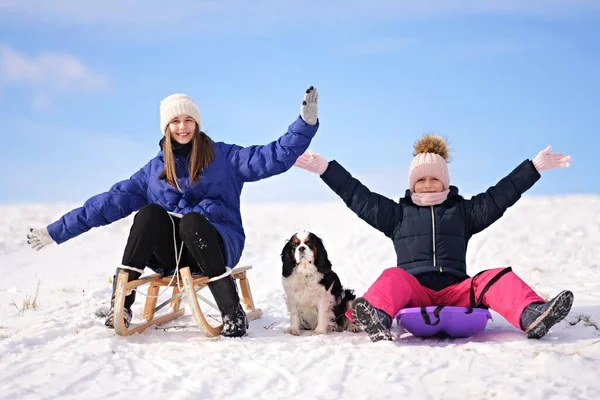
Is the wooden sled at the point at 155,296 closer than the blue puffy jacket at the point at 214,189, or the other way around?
the wooden sled at the point at 155,296

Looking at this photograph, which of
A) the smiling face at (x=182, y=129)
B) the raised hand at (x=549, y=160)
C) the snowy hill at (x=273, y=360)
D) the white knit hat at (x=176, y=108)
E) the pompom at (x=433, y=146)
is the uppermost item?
the white knit hat at (x=176, y=108)

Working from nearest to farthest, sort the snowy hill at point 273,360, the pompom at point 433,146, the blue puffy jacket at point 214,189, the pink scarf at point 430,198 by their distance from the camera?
the snowy hill at point 273,360, the blue puffy jacket at point 214,189, the pink scarf at point 430,198, the pompom at point 433,146

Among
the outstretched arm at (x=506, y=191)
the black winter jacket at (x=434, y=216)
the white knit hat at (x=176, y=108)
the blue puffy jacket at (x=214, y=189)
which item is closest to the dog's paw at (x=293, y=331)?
the blue puffy jacket at (x=214, y=189)

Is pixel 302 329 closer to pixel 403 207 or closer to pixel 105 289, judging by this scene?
pixel 403 207

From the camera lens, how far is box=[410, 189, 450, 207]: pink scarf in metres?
4.68

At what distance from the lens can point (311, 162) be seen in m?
4.81

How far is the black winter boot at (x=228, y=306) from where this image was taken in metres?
4.12

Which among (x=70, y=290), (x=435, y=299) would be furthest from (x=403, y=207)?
(x=70, y=290)

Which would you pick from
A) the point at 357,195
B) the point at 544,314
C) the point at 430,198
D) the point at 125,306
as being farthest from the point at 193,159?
the point at 544,314

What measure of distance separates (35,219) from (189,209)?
7422mm

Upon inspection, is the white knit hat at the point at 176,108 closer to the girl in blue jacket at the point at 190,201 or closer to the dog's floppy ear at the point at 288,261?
the girl in blue jacket at the point at 190,201

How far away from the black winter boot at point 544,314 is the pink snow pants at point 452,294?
0.19 feet

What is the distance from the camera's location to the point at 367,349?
3705 mm

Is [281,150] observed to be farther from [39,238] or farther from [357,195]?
[39,238]
